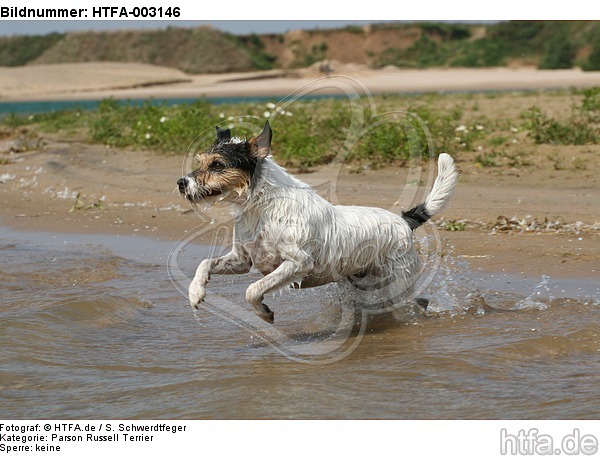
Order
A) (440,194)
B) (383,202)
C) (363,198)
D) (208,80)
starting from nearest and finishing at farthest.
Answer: (440,194) < (383,202) < (363,198) < (208,80)

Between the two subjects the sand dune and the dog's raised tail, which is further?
the sand dune

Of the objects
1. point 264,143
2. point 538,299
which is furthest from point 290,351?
point 538,299

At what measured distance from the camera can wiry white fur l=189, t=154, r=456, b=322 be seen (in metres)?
6.28

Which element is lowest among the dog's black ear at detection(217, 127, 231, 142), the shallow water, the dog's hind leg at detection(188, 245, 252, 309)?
the shallow water

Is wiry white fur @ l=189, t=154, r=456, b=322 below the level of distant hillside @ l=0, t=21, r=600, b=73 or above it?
below

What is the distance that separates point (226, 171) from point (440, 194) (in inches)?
73.2

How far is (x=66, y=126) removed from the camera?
2248cm

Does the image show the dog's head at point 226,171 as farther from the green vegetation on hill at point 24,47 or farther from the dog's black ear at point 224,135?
the green vegetation on hill at point 24,47

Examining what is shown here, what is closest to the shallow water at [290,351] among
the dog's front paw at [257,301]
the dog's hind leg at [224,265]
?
the dog's front paw at [257,301]

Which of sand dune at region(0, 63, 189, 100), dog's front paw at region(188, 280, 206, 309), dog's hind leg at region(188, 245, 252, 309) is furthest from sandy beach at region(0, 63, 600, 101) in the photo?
dog's front paw at region(188, 280, 206, 309)

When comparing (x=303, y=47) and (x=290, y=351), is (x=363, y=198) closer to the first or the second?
(x=290, y=351)

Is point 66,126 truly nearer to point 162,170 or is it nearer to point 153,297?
point 162,170

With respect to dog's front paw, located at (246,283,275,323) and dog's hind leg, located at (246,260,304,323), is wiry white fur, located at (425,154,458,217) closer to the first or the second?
dog's hind leg, located at (246,260,304,323)

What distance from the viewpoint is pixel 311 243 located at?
6.44m
